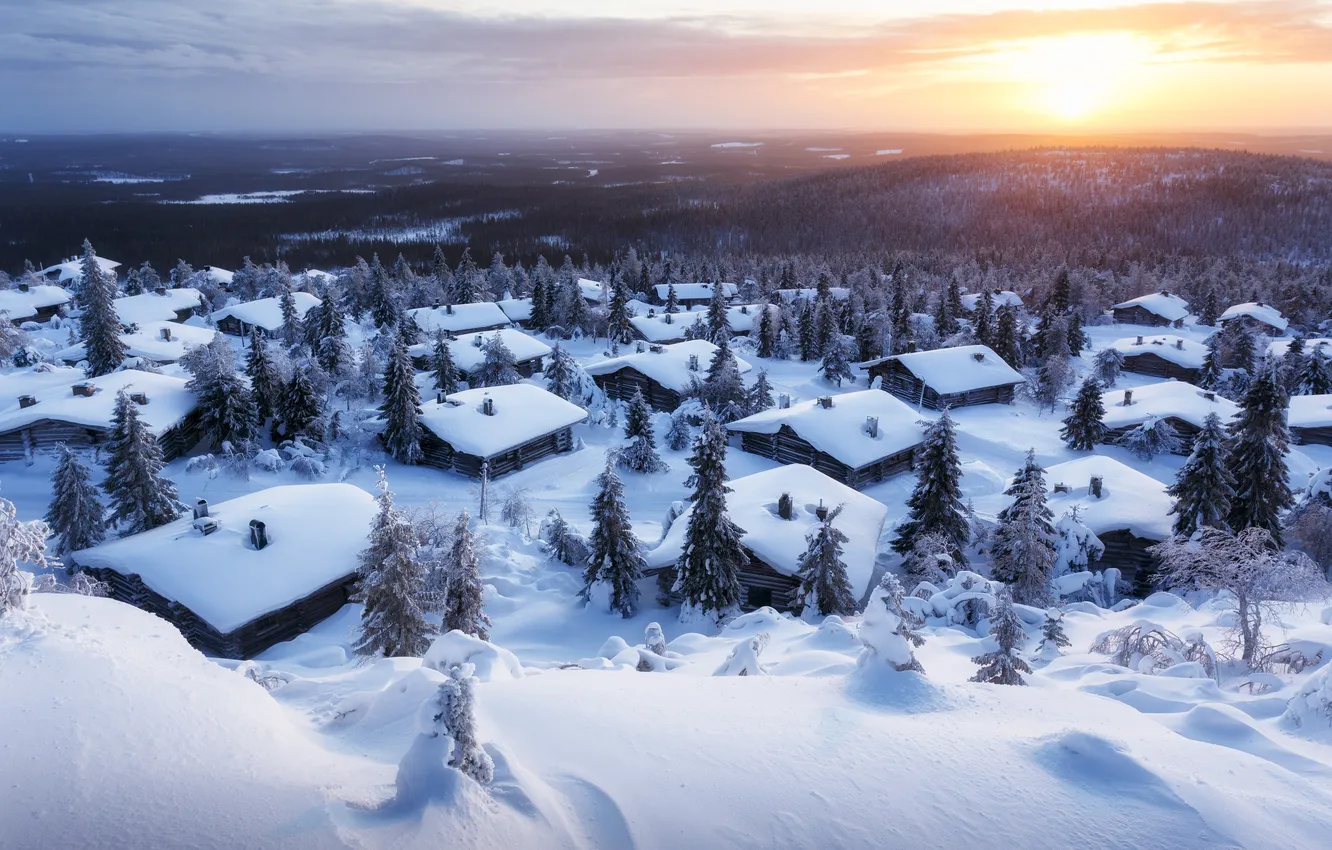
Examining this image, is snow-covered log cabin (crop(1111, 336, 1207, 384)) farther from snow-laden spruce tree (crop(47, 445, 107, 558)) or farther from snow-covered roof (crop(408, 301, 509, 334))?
snow-laden spruce tree (crop(47, 445, 107, 558))

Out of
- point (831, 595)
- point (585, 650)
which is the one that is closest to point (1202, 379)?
point (831, 595)

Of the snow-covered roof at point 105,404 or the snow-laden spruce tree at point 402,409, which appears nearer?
the snow-covered roof at point 105,404

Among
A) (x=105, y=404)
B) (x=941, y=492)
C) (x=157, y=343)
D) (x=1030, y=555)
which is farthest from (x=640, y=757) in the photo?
(x=157, y=343)

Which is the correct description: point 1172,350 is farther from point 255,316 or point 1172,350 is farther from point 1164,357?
point 255,316

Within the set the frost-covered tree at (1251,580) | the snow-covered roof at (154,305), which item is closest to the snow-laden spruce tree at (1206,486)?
the frost-covered tree at (1251,580)

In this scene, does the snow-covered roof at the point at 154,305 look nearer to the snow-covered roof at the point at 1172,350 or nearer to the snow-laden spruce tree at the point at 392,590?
the snow-laden spruce tree at the point at 392,590

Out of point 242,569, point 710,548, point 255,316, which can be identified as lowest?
point 710,548

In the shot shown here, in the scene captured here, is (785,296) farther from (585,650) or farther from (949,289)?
(585,650)
